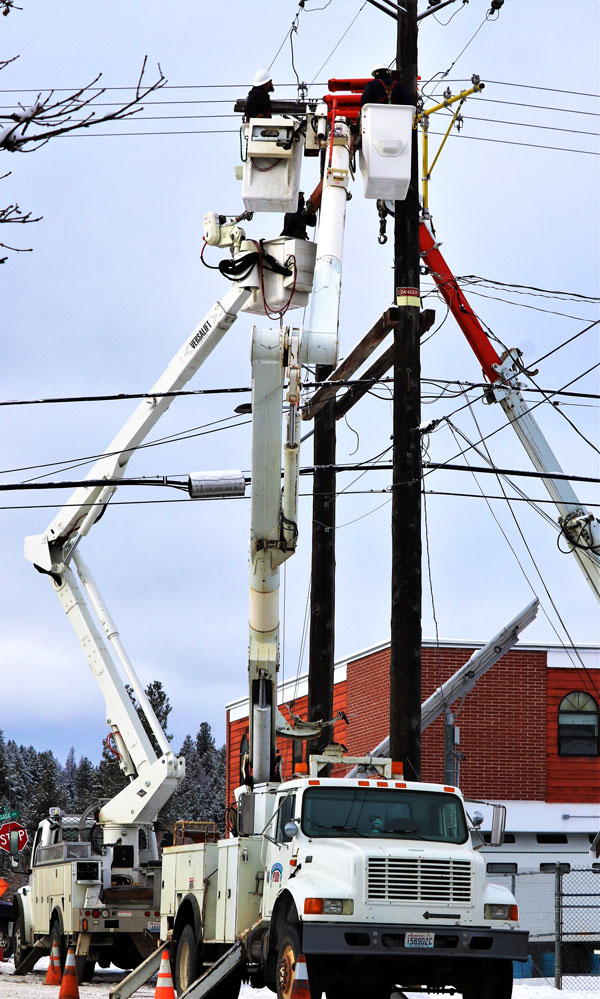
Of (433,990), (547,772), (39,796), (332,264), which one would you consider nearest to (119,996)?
(433,990)

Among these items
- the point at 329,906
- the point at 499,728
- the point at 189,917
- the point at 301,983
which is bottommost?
the point at 301,983

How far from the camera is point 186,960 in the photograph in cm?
1530

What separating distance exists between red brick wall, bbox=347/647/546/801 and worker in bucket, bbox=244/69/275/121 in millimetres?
15971

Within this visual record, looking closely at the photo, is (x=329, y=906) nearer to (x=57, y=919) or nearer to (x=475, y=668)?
(x=57, y=919)

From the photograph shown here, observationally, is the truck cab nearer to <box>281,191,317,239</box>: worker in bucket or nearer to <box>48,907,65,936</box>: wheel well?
<box>281,191,317,239</box>: worker in bucket

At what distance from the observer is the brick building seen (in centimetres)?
2983

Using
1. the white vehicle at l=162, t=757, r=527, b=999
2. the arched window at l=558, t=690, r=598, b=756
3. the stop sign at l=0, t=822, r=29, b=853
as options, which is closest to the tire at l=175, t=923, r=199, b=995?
the white vehicle at l=162, t=757, r=527, b=999

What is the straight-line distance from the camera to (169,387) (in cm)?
2048

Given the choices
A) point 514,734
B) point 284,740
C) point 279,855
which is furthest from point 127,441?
point 284,740

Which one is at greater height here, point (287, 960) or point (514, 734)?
point (514, 734)

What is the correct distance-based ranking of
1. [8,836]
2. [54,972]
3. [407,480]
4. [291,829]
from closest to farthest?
[291,829]
[407,480]
[54,972]
[8,836]

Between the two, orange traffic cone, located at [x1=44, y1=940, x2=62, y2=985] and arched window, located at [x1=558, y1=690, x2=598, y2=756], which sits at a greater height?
arched window, located at [x1=558, y1=690, x2=598, y2=756]

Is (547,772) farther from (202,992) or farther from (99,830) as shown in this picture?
(202,992)

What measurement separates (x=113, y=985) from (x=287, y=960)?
9.25m
